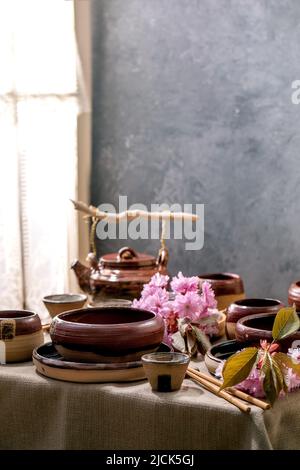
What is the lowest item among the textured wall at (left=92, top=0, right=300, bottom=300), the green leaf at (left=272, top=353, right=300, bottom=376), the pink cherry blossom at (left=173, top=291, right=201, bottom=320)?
the green leaf at (left=272, top=353, right=300, bottom=376)

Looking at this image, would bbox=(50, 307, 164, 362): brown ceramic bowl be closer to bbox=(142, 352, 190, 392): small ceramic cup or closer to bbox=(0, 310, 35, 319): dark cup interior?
bbox=(142, 352, 190, 392): small ceramic cup

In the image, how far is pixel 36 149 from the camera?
9.41 feet

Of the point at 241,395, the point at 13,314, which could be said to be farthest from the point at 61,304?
the point at 241,395

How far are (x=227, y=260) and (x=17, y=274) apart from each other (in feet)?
2.91

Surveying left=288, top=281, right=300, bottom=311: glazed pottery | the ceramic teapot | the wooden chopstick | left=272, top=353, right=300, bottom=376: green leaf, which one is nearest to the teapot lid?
the ceramic teapot

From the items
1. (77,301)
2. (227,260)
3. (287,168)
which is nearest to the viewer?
(77,301)

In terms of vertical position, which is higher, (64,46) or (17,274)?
(64,46)

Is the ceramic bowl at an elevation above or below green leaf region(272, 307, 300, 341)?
below

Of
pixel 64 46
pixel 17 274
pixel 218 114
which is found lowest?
pixel 17 274

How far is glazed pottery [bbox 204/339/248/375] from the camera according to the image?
130cm

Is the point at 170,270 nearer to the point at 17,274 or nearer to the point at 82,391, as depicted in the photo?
the point at 17,274

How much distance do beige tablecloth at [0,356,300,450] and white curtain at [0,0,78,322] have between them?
156 cm

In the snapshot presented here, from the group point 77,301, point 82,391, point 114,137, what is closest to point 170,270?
point 114,137

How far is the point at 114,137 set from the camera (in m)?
2.97
